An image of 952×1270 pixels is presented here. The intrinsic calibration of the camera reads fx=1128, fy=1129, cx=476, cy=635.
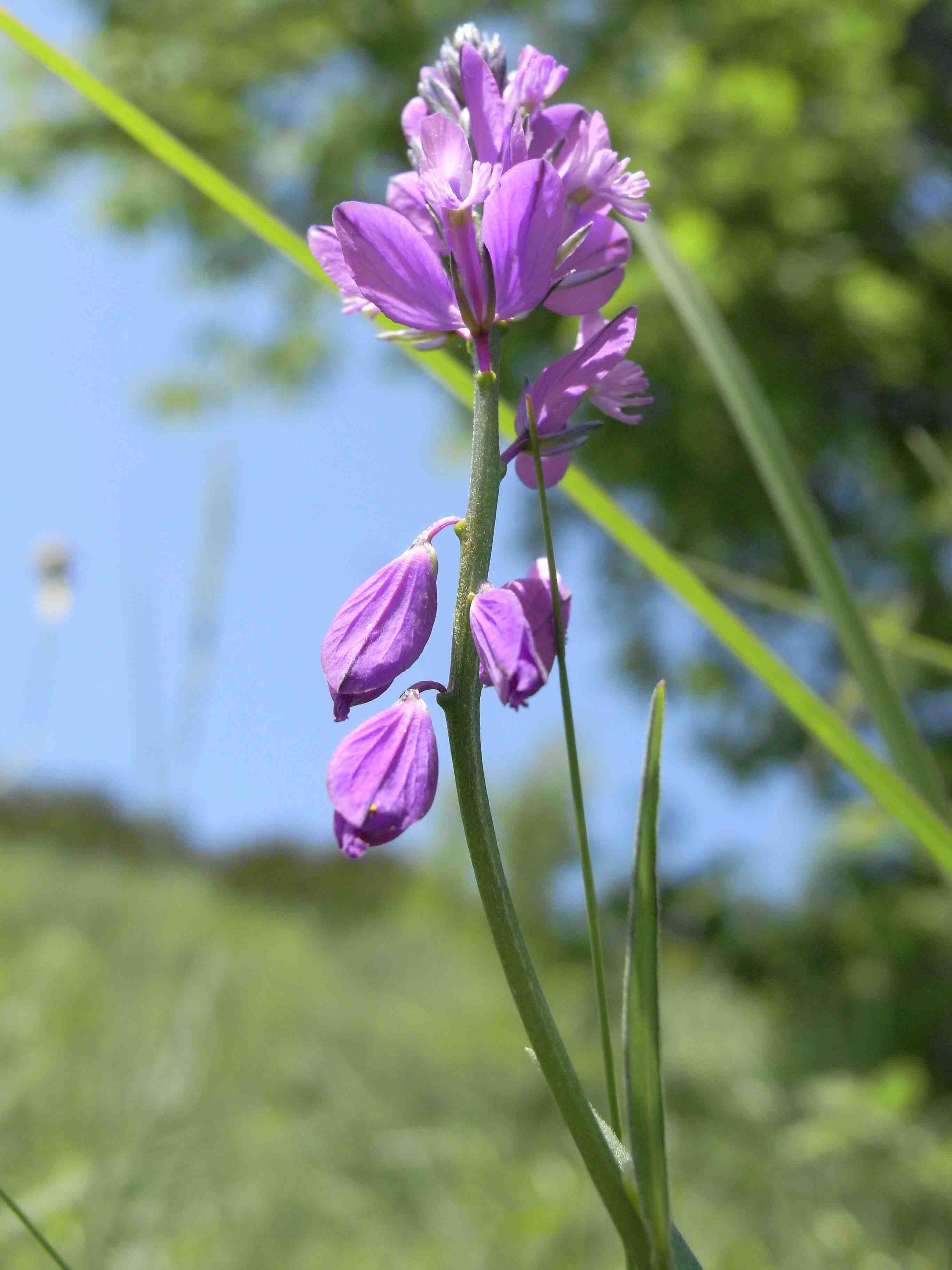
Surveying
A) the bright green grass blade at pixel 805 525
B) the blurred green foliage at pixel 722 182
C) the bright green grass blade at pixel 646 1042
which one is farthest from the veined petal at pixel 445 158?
the blurred green foliage at pixel 722 182

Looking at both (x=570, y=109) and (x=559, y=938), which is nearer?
(x=570, y=109)

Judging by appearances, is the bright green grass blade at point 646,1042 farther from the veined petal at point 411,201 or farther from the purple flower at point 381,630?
the veined petal at point 411,201

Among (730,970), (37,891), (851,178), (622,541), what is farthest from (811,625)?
(622,541)

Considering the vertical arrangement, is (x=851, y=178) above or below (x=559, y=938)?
above

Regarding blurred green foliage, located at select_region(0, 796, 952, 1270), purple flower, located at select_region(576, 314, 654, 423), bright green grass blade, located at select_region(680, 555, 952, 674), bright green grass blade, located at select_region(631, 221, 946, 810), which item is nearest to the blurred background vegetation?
blurred green foliage, located at select_region(0, 796, 952, 1270)

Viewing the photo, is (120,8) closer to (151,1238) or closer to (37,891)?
(37,891)

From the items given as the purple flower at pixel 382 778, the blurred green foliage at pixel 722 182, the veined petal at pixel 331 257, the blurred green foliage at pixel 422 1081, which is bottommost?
the blurred green foliage at pixel 422 1081
